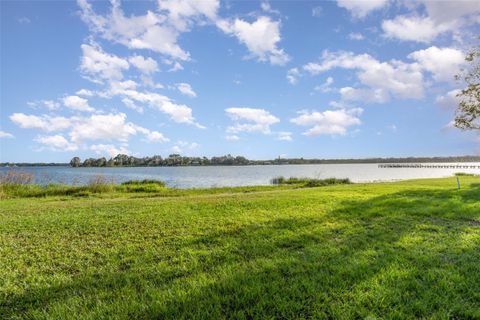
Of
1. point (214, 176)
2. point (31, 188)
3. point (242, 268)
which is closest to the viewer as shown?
point (242, 268)

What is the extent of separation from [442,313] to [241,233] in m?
4.77

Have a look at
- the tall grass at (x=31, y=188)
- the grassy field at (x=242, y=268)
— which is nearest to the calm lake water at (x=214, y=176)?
the tall grass at (x=31, y=188)

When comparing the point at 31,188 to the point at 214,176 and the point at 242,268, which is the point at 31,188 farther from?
the point at 214,176

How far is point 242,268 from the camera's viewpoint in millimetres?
5129

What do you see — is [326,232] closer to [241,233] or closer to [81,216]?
[241,233]

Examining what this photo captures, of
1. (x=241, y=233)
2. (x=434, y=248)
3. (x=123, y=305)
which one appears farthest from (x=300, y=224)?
(x=123, y=305)

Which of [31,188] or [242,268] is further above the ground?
[31,188]

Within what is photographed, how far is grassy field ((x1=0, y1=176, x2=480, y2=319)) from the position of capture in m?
3.87

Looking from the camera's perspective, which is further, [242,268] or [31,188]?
[31,188]

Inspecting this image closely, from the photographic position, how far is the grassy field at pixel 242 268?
12.7 ft

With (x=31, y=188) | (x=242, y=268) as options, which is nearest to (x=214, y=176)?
(x=31, y=188)

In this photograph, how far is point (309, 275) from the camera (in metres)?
4.84

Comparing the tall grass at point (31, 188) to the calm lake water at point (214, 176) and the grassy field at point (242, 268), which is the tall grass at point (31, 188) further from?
the grassy field at point (242, 268)

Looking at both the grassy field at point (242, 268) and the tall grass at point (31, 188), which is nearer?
the grassy field at point (242, 268)
